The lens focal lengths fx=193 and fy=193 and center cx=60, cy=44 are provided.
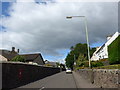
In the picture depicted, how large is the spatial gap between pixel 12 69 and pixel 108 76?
8.44m

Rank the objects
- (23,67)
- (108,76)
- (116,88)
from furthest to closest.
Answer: (23,67) → (108,76) → (116,88)

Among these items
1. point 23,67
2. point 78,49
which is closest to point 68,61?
point 78,49

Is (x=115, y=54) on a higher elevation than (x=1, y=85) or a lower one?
higher

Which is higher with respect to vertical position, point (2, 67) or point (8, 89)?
point (2, 67)

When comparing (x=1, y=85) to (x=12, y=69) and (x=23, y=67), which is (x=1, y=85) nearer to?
(x=12, y=69)

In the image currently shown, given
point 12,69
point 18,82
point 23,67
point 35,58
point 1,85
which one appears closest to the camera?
point 1,85

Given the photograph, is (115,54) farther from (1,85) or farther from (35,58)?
(35,58)

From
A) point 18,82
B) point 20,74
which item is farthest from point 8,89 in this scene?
point 20,74

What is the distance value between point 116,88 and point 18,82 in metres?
10.6

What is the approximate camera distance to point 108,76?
1149 cm

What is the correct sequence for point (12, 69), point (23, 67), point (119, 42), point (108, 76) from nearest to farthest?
point (108, 76)
point (12, 69)
point (23, 67)
point (119, 42)

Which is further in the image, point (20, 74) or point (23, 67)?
point (23, 67)

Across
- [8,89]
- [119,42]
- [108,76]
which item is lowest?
[8,89]

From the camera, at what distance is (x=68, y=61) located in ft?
424
